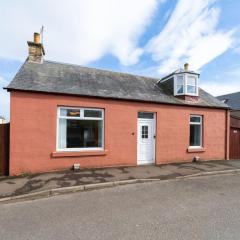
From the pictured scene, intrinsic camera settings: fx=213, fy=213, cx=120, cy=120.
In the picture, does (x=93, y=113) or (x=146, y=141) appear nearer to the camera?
(x=93, y=113)

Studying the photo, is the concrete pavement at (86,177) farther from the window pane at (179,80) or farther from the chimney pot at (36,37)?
the chimney pot at (36,37)

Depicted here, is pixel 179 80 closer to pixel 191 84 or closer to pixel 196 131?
pixel 191 84

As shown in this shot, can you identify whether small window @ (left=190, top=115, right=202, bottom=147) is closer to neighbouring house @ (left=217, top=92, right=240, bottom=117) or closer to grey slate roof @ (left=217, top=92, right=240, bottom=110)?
neighbouring house @ (left=217, top=92, right=240, bottom=117)

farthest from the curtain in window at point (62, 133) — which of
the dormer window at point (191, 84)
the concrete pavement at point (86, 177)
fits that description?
the dormer window at point (191, 84)

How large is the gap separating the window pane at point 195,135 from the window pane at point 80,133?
553 cm

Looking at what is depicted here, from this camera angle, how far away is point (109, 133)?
400 inches

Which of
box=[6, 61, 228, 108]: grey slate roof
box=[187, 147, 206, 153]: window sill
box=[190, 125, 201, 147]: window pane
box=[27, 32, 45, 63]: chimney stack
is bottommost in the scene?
box=[187, 147, 206, 153]: window sill

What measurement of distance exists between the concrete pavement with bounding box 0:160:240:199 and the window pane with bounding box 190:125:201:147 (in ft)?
7.26

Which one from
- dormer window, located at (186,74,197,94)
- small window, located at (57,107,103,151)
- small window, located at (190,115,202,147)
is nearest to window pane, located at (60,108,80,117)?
small window, located at (57,107,103,151)

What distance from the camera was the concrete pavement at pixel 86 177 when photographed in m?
6.79

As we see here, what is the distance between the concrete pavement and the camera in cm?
679

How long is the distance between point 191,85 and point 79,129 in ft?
24.0

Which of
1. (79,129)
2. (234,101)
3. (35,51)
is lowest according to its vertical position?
(79,129)

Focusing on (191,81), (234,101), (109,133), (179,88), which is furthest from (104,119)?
(234,101)
